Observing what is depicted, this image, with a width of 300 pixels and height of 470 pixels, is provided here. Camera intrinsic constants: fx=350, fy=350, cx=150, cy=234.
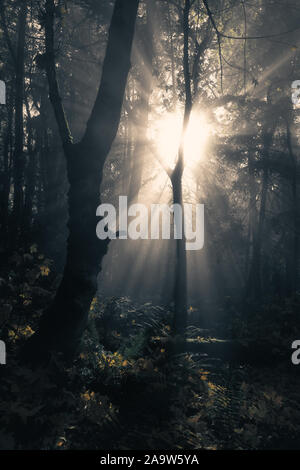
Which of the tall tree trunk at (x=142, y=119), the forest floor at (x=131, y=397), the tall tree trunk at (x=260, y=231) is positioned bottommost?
the forest floor at (x=131, y=397)

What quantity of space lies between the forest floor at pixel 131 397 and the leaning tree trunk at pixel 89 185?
67 cm

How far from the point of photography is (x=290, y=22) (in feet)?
46.6

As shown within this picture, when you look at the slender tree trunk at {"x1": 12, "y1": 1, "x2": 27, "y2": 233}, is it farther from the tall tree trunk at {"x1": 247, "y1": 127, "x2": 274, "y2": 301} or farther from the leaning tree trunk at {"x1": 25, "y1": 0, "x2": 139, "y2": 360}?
the tall tree trunk at {"x1": 247, "y1": 127, "x2": 274, "y2": 301}

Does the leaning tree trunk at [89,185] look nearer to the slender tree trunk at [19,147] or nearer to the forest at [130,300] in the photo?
the forest at [130,300]

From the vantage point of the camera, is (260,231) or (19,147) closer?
(19,147)

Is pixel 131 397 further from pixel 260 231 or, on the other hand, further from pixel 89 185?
pixel 260 231

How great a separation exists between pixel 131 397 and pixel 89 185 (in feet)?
10.6

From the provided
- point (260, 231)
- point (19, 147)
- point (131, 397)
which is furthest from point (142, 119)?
point (131, 397)

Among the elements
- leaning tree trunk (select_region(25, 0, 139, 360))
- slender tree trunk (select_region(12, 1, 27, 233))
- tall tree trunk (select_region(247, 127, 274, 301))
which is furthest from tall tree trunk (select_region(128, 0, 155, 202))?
leaning tree trunk (select_region(25, 0, 139, 360))

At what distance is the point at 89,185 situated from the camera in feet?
18.0

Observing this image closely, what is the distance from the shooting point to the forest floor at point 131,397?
410cm

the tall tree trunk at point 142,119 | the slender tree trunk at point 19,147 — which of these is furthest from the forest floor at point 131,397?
the tall tree trunk at point 142,119
